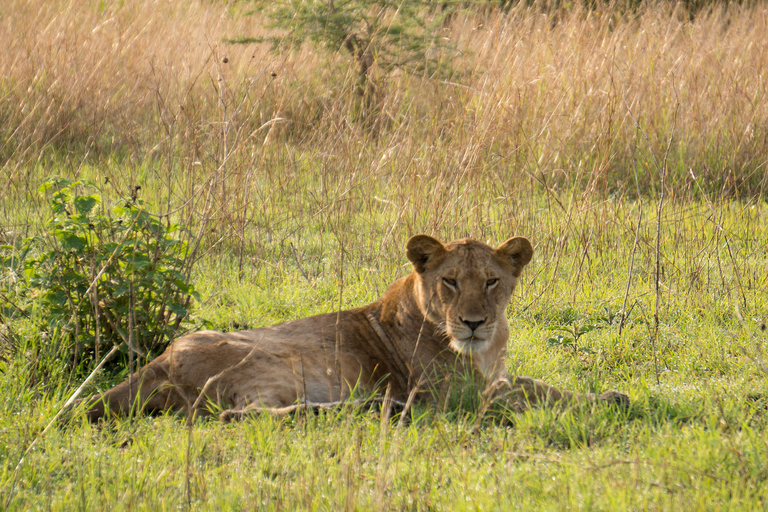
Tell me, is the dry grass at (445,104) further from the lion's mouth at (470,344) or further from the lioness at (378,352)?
the lion's mouth at (470,344)

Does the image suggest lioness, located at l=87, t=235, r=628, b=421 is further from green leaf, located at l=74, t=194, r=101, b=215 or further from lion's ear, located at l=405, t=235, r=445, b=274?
green leaf, located at l=74, t=194, r=101, b=215

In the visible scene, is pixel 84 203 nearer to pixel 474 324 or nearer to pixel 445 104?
pixel 474 324

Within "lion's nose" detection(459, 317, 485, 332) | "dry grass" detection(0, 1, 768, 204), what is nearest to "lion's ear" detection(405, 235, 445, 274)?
"lion's nose" detection(459, 317, 485, 332)

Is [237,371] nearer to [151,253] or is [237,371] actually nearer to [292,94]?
[151,253]

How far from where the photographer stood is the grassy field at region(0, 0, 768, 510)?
2.57m

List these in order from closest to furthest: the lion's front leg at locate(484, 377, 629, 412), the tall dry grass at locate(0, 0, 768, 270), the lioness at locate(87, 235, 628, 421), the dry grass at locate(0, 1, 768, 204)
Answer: the lion's front leg at locate(484, 377, 629, 412) < the lioness at locate(87, 235, 628, 421) < the tall dry grass at locate(0, 0, 768, 270) < the dry grass at locate(0, 1, 768, 204)

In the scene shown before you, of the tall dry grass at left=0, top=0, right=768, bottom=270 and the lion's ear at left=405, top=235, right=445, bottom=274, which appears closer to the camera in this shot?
the lion's ear at left=405, top=235, right=445, bottom=274

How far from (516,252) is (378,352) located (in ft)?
2.89

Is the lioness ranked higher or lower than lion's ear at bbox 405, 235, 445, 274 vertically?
lower

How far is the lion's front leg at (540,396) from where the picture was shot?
3.24m

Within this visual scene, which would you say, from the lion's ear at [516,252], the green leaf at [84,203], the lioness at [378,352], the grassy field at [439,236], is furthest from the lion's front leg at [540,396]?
the green leaf at [84,203]

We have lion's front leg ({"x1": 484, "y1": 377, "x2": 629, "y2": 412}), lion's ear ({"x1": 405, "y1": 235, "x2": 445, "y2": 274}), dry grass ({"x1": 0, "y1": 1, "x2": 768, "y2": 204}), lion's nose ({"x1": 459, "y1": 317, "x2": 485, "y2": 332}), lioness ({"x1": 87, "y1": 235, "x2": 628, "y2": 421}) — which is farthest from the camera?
dry grass ({"x1": 0, "y1": 1, "x2": 768, "y2": 204})

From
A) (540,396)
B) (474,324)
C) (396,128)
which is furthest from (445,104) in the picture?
(540,396)

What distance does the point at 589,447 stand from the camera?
294 centimetres
